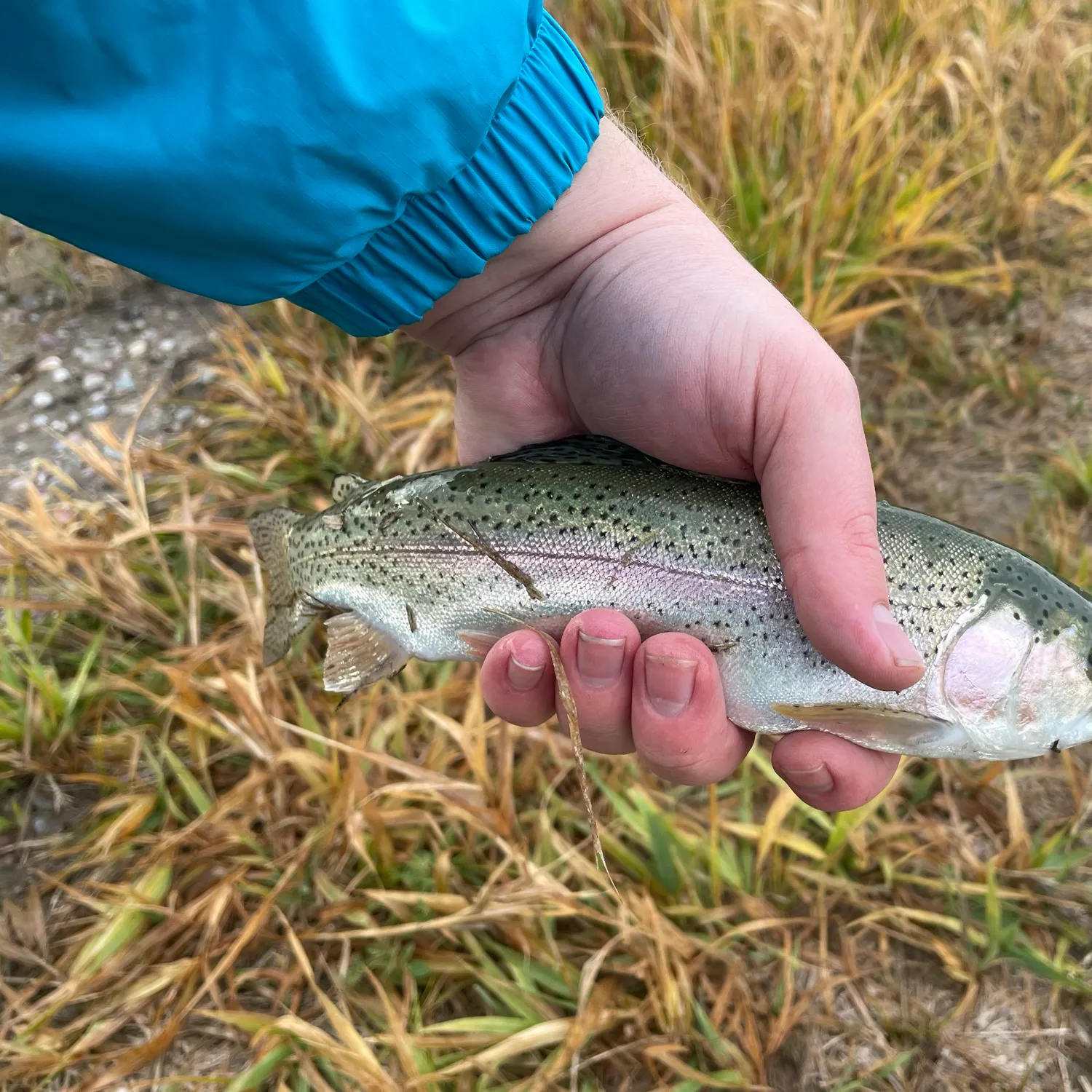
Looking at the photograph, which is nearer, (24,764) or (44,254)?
(24,764)

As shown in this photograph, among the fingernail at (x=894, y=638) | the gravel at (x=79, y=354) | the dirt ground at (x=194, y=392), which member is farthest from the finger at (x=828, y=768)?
the gravel at (x=79, y=354)

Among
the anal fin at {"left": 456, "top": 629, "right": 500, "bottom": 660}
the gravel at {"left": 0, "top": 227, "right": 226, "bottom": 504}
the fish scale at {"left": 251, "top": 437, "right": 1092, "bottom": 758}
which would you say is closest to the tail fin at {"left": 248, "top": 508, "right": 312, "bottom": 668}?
the fish scale at {"left": 251, "top": 437, "right": 1092, "bottom": 758}

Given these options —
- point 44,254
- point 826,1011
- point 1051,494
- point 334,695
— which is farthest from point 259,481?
point 1051,494

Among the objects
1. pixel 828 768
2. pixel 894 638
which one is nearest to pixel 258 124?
pixel 894 638

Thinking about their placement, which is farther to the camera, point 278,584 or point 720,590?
point 278,584

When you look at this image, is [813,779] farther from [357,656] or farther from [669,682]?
[357,656]

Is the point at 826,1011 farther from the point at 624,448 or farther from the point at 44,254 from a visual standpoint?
the point at 44,254

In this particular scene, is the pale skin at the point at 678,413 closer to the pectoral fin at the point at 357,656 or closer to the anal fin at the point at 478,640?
the anal fin at the point at 478,640
